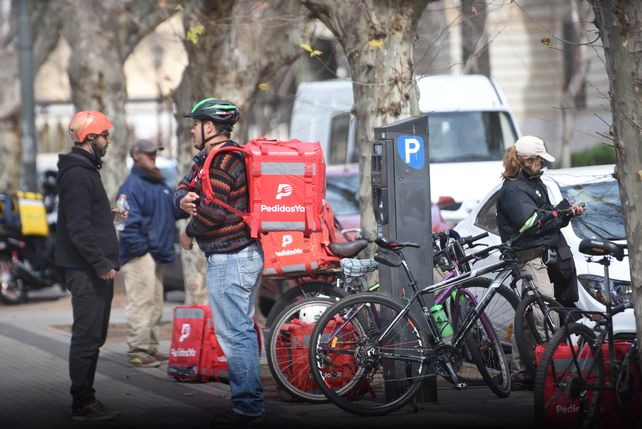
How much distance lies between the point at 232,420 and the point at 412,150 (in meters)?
2.08

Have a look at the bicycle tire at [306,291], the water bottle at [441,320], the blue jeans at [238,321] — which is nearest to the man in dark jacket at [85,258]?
the blue jeans at [238,321]

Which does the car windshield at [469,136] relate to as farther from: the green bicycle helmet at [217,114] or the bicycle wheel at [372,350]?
the green bicycle helmet at [217,114]

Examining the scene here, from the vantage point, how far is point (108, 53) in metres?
19.0

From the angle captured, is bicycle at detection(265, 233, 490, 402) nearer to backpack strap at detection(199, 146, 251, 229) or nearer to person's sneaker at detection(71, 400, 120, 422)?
person's sneaker at detection(71, 400, 120, 422)

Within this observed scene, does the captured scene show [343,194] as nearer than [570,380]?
No

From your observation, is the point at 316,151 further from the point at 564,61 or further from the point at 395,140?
the point at 564,61

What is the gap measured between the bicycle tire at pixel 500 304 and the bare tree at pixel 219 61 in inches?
169

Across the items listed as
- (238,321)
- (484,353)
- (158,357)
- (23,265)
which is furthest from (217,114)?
(23,265)

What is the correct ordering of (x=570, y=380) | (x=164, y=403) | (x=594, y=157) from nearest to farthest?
(x=570, y=380) < (x=164, y=403) < (x=594, y=157)

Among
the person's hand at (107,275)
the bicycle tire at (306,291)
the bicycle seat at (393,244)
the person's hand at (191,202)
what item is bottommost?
the bicycle tire at (306,291)

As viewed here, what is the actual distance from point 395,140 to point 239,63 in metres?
5.06

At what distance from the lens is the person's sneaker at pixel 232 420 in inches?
298

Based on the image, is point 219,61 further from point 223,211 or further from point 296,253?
point 223,211

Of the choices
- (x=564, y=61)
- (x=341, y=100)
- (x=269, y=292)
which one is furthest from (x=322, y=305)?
(x=564, y=61)
